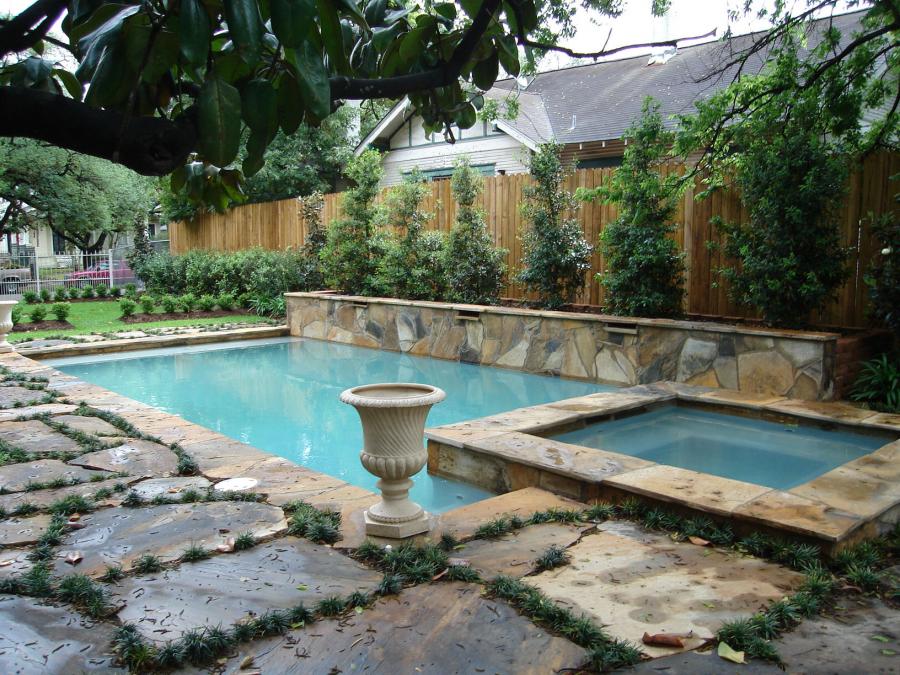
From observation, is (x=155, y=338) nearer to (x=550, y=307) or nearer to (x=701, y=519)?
(x=550, y=307)

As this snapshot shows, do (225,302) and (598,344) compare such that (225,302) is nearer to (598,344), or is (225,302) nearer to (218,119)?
(598,344)

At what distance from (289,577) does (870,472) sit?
10.8 feet

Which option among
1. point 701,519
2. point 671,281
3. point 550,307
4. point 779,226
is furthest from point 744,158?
point 701,519

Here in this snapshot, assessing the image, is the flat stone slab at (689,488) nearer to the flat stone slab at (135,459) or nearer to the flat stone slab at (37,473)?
the flat stone slab at (135,459)

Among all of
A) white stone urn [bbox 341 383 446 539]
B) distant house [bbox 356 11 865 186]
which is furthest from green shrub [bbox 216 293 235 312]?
white stone urn [bbox 341 383 446 539]

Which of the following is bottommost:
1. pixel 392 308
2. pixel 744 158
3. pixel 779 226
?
pixel 392 308

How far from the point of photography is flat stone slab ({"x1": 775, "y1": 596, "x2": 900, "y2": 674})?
7.64ft

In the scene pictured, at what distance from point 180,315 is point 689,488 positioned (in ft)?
41.9

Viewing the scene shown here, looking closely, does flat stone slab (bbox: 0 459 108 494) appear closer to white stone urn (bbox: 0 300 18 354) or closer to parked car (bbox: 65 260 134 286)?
white stone urn (bbox: 0 300 18 354)

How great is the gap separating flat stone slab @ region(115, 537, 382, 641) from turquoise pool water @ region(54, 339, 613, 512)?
140 cm

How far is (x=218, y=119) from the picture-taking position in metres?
1.31

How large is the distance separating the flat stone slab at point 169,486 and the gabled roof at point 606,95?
1106 centimetres

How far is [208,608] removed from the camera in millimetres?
2721

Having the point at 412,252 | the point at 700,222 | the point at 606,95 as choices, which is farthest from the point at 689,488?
the point at 606,95
